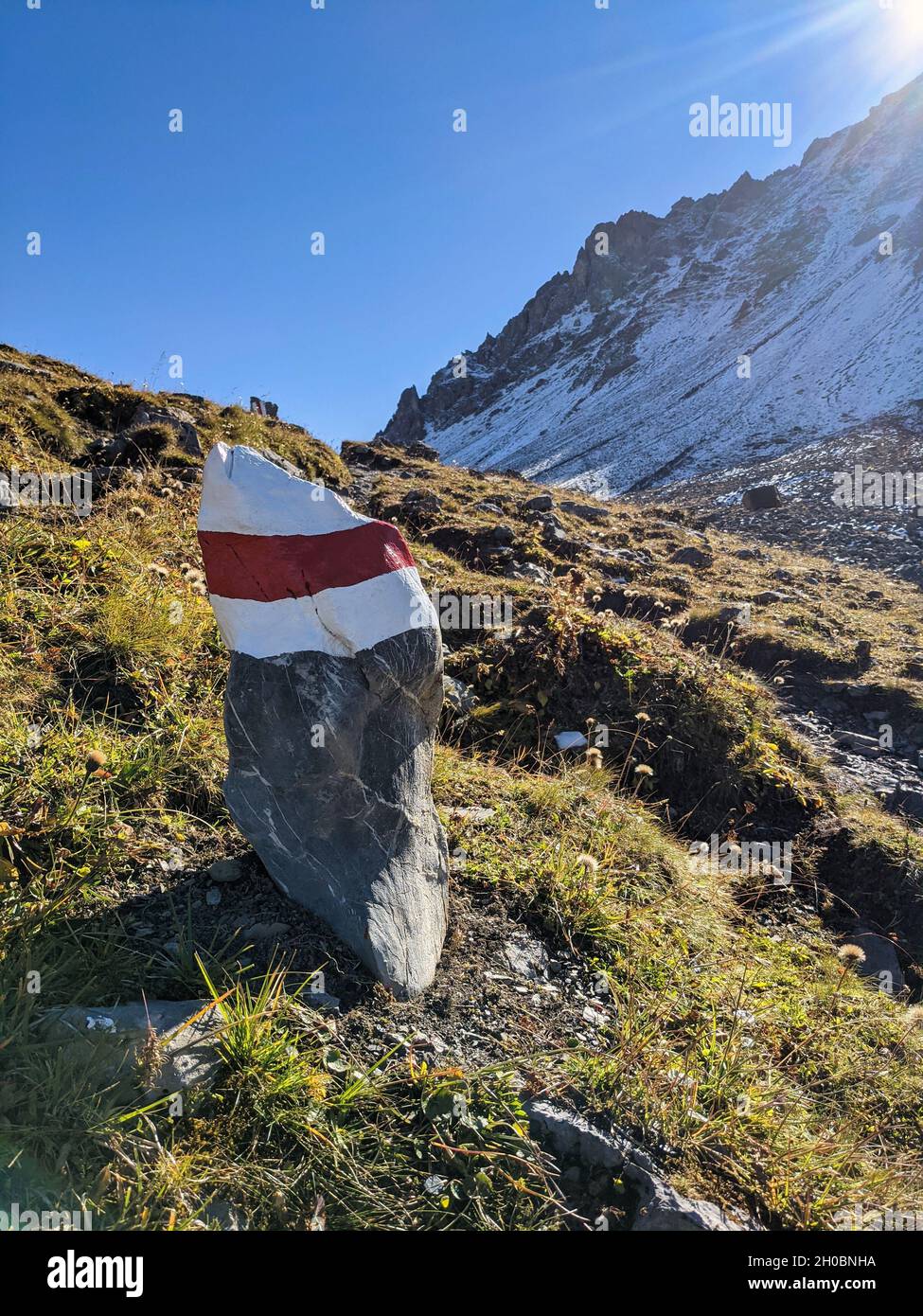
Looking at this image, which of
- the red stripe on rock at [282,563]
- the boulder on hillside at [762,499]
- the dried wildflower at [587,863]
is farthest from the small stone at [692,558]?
the red stripe on rock at [282,563]

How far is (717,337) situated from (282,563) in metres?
73.8

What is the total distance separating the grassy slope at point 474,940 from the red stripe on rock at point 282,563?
4.35ft

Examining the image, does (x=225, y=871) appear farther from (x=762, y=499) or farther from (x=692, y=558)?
(x=762, y=499)

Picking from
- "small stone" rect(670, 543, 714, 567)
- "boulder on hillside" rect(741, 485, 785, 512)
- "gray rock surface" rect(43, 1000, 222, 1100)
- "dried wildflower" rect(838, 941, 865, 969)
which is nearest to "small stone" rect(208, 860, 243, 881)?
"gray rock surface" rect(43, 1000, 222, 1100)

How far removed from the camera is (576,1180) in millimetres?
2518

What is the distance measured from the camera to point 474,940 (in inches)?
139

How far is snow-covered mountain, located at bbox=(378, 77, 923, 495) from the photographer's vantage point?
43406 millimetres

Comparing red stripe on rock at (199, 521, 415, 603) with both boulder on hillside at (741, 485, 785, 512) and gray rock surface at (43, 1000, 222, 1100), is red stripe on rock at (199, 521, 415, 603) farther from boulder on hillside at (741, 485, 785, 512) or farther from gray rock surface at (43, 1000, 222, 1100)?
boulder on hillside at (741, 485, 785, 512)

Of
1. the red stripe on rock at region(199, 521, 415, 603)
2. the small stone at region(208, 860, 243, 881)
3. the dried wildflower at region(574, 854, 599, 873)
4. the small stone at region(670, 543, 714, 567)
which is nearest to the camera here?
the red stripe on rock at region(199, 521, 415, 603)

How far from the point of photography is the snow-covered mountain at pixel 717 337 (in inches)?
1709

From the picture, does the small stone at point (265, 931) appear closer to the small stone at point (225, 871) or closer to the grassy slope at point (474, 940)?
the grassy slope at point (474, 940)
